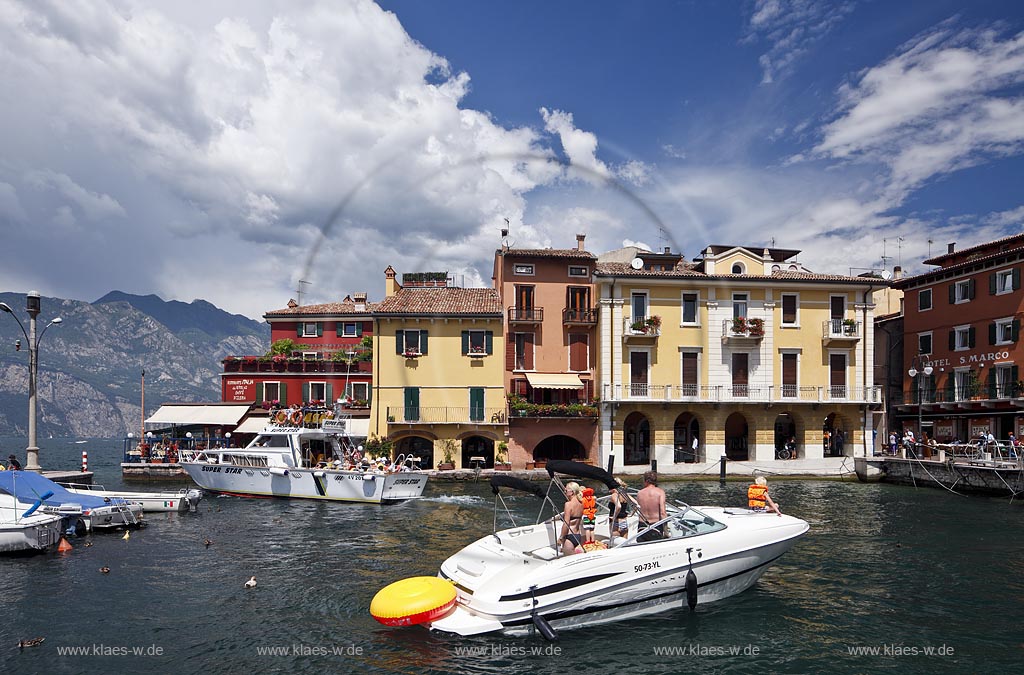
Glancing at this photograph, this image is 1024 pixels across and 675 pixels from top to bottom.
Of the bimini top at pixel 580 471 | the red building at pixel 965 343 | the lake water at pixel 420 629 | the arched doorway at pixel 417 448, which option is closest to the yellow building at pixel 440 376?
the arched doorway at pixel 417 448

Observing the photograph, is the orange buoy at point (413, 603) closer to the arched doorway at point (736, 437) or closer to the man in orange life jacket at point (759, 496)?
the man in orange life jacket at point (759, 496)

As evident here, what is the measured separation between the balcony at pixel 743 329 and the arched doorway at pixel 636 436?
323 inches

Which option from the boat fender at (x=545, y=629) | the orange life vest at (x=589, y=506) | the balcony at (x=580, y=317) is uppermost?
the balcony at (x=580, y=317)

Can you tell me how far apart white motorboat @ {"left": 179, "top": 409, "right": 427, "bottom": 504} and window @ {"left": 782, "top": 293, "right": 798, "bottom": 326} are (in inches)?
1026

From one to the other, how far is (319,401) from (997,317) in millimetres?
44297

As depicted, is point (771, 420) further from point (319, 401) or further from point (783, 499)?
point (319, 401)

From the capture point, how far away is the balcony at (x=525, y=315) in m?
42.8

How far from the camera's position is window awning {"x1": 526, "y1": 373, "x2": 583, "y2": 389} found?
41.7 m

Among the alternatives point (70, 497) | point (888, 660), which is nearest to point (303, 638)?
point (888, 660)

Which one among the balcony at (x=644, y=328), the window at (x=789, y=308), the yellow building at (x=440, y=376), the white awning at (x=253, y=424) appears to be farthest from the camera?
the white awning at (x=253, y=424)

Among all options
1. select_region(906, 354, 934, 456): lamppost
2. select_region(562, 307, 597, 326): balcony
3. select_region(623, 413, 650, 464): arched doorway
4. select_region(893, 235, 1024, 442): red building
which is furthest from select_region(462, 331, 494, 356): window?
select_region(906, 354, 934, 456): lamppost

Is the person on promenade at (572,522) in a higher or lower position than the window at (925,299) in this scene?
lower

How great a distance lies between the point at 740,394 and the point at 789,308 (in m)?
6.52

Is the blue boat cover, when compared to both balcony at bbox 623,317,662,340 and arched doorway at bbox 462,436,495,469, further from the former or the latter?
balcony at bbox 623,317,662,340
